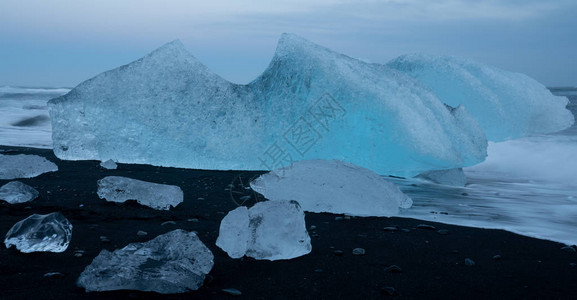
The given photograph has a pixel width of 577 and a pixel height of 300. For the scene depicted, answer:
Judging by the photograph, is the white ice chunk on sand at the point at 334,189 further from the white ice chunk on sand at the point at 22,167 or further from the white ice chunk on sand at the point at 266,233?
the white ice chunk on sand at the point at 22,167

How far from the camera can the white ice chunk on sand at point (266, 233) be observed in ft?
7.07

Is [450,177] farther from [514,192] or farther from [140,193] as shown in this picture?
[140,193]

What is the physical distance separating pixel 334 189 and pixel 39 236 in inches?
71.0

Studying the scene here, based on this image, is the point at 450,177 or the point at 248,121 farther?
the point at 248,121

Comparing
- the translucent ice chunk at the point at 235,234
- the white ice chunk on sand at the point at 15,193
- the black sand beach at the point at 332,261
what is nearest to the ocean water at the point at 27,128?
the white ice chunk on sand at the point at 15,193

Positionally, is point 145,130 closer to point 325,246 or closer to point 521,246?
point 325,246

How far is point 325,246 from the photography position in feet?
7.77

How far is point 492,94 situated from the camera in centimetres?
804

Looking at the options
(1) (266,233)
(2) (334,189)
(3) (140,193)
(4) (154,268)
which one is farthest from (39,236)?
(2) (334,189)

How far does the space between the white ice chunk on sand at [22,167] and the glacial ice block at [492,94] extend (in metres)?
5.33

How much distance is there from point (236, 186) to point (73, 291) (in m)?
2.41

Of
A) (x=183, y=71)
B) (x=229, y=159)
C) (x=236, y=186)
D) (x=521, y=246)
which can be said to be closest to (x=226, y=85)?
(x=183, y=71)

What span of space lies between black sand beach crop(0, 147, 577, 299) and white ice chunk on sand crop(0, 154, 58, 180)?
3.15 ft

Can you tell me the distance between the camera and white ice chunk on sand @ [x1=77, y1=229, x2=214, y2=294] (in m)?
1.69
